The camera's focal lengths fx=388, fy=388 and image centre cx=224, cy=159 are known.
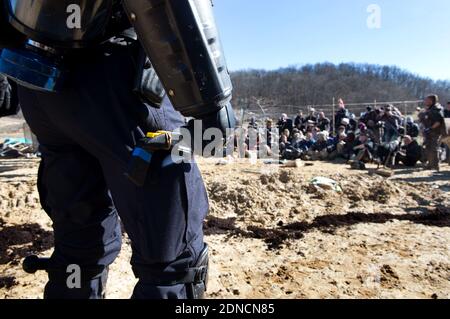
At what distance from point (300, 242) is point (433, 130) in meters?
7.87

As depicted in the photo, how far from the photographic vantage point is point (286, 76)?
77.2 meters

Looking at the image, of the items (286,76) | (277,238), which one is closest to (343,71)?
(286,76)

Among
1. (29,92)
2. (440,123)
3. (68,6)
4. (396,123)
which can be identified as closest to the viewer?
(68,6)

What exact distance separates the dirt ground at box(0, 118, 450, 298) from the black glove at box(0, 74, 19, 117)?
101 cm

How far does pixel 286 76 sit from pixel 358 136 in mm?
67870

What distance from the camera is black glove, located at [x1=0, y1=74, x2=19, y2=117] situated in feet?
5.81

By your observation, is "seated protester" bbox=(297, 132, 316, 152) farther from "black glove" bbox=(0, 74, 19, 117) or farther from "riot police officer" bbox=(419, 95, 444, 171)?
"black glove" bbox=(0, 74, 19, 117)

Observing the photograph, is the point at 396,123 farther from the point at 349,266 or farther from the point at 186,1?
the point at 186,1

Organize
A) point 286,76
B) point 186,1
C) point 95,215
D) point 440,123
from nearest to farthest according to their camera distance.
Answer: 1. point 186,1
2. point 95,215
3. point 440,123
4. point 286,76

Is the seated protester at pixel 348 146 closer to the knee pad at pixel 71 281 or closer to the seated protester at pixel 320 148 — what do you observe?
the seated protester at pixel 320 148

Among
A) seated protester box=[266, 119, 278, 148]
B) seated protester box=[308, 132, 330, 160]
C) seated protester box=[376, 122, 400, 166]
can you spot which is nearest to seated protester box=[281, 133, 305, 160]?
seated protester box=[308, 132, 330, 160]

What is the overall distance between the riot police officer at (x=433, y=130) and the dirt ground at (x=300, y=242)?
15.7ft

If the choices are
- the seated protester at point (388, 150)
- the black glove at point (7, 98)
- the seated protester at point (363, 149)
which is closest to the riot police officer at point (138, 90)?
the black glove at point (7, 98)

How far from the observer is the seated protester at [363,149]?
10.4 metres
